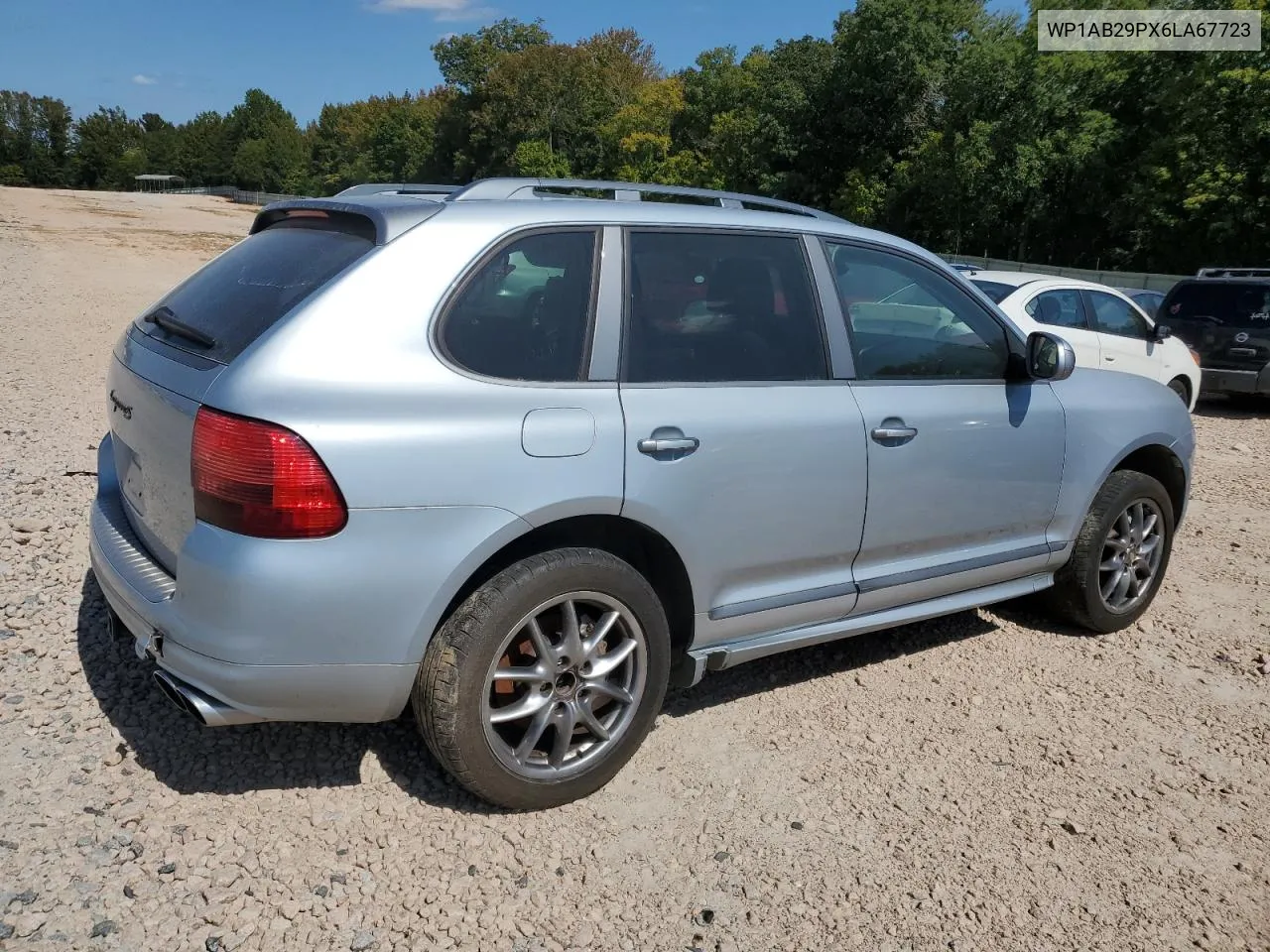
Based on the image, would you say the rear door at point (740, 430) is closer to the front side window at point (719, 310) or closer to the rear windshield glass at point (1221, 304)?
the front side window at point (719, 310)

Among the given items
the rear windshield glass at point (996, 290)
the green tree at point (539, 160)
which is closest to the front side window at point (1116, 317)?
the rear windshield glass at point (996, 290)

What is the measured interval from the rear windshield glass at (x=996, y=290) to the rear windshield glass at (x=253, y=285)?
7.36 metres

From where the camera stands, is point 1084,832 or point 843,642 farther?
point 843,642

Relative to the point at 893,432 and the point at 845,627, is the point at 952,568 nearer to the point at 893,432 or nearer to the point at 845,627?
the point at 845,627

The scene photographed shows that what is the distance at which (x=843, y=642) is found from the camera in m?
4.60

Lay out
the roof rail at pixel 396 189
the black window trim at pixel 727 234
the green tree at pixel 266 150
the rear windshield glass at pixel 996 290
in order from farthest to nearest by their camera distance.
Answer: the green tree at pixel 266 150 < the rear windshield glass at pixel 996 290 < the roof rail at pixel 396 189 < the black window trim at pixel 727 234

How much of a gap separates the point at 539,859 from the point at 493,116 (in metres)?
88.6

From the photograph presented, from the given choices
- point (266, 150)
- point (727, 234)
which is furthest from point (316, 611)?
point (266, 150)

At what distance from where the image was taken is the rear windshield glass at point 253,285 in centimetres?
285

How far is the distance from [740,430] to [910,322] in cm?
114

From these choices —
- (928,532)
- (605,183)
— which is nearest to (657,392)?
(605,183)

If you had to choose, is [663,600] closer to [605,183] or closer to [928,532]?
[928,532]

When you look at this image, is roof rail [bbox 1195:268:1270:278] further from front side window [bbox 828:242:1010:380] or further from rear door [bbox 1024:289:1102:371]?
front side window [bbox 828:242:1010:380]

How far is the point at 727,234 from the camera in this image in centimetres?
351
